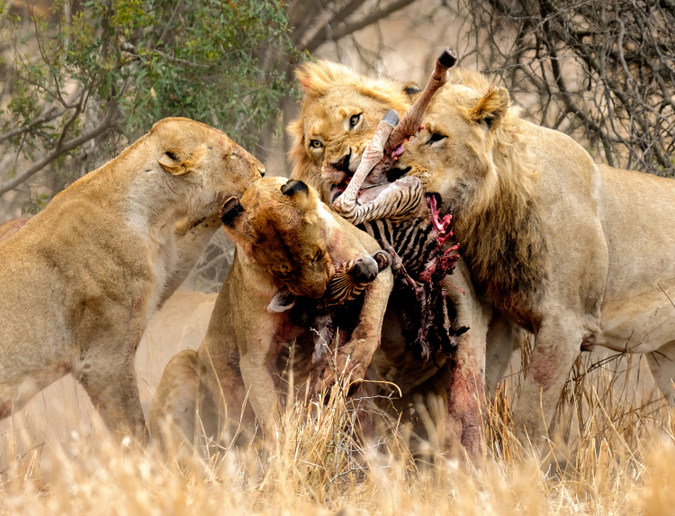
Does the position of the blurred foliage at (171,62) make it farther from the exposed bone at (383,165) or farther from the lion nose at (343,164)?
the exposed bone at (383,165)

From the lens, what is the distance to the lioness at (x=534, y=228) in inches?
150

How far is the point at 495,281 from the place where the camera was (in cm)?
402

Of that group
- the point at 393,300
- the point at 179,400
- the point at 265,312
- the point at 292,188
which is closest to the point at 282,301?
the point at 265,312

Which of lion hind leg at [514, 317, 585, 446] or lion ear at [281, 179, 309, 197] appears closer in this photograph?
lion ear at [281, 179, 309, 197]

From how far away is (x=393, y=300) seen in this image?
4137 millimetres

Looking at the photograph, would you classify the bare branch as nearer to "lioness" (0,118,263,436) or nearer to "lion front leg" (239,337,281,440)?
"lioness" (0,118,263,436)

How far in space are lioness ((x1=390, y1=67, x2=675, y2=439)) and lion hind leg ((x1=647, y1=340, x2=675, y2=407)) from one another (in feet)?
1.98

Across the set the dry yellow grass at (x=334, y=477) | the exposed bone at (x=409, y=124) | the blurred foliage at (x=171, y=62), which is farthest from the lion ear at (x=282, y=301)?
the blurred foliage at (x=171, y=62)

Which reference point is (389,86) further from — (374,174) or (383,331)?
(383,331)

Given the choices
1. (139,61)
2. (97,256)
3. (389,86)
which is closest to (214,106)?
(139,61)

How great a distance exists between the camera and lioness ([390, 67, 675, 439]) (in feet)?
12.5

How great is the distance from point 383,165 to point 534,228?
67 centimetres

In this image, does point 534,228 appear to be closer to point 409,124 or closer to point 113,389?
point 409,124

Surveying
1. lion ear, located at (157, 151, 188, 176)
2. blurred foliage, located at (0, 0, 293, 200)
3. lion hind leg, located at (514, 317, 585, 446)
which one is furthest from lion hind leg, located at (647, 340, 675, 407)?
blurred foliage, located at (0, 0, 293, 200)
